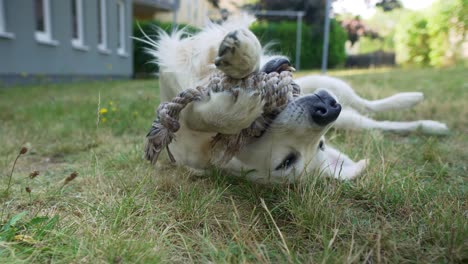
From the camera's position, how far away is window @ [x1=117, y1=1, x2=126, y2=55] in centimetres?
1515

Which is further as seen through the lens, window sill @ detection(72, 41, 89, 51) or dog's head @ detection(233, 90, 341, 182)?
window sill @ detection(72, 41, 89, 51)

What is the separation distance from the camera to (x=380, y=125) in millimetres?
3447

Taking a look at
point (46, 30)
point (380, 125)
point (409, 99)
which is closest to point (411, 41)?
point (46, 30)

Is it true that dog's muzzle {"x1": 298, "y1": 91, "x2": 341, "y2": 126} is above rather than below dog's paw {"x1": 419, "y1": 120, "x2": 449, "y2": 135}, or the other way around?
above

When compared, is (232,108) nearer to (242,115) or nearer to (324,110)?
(242,115)

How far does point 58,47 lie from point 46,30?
53 cm

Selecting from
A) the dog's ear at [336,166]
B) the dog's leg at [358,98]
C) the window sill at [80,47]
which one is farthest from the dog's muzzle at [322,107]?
the window sill at [80,47]

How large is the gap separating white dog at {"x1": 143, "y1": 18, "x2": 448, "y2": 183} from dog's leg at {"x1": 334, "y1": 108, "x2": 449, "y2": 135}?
1143 millimetres

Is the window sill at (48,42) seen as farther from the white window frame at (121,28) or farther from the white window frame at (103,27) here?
the white window frame at (121,28)

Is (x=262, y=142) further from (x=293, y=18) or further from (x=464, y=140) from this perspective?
(x=293, y=18)

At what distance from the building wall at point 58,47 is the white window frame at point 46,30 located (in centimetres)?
10

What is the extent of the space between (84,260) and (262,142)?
848mm

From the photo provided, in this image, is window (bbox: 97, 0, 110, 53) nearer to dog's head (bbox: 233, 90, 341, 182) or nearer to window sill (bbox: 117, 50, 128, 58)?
window sill (bbox: 117, 50, 128, 58)

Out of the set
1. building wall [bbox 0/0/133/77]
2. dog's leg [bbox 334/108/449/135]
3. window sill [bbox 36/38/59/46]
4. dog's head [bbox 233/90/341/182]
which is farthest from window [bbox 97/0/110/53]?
dog's head [bbox 233/90/341/182]
